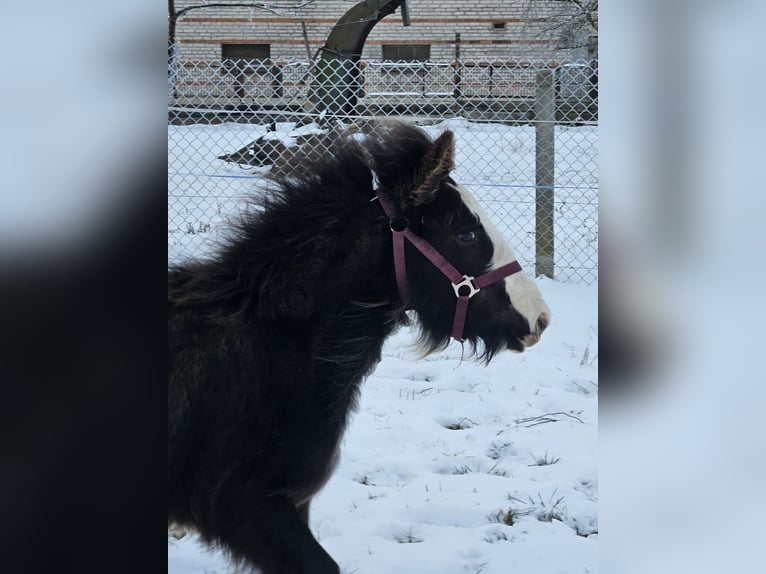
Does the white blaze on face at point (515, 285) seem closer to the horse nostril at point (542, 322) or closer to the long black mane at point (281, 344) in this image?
the horse nostril at point (542, 322)

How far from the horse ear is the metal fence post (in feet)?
11.3

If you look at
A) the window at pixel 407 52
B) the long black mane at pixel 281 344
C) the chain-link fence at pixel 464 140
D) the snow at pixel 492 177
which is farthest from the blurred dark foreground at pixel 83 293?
the window at pixel 407 52

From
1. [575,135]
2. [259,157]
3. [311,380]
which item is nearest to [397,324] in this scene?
[311,380]

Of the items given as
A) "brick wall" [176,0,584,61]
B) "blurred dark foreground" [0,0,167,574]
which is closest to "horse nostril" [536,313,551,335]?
"blurred dark foreground" [0,0,167,574]

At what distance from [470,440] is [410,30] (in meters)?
7.08

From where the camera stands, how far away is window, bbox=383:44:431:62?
393 inches

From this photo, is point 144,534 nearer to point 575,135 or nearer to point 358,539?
point 358,539

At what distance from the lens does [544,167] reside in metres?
5.89

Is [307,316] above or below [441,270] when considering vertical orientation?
below

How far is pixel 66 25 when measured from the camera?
3.65 ft

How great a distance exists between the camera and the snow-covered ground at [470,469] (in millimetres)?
3016

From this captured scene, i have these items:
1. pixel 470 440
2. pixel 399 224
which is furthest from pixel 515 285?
pixel 470 440

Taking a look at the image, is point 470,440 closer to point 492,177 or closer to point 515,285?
point 515,285

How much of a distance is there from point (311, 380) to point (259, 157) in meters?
3.82
